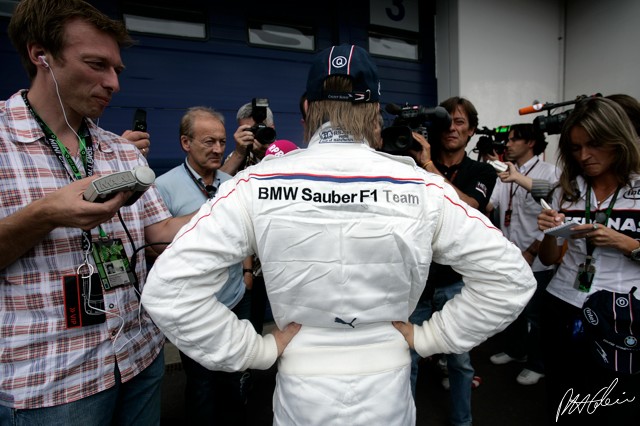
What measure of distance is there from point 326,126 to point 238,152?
5.01ft

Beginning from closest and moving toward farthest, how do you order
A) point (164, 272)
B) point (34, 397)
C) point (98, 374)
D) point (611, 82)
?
point (164, 272)
point (34, 397)
point (98, 374)
point (611, 82)

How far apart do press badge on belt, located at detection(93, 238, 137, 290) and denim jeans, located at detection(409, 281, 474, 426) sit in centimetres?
164

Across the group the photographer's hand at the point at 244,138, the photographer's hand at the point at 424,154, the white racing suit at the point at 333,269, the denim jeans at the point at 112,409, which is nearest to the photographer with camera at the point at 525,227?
the photographer's hand at the point at 424,154

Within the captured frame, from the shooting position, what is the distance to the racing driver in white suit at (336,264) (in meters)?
0.98

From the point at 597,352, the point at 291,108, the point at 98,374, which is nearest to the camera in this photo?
the point at 98,374

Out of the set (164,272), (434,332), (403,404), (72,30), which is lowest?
(403,404)

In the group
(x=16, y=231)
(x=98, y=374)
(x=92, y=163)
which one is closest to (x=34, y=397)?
(x=98, y=374)

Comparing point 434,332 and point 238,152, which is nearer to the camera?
point 434,332

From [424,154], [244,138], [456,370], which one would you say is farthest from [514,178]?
[244,138]

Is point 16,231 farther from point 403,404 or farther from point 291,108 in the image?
point 291,108

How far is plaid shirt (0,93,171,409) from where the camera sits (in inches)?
41.0

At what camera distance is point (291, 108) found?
4012mm

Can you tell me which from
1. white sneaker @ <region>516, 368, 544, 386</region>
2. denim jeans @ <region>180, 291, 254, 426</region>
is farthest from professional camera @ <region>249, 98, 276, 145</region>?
white sneaker @ <region>516, 368, 544, 386</region>

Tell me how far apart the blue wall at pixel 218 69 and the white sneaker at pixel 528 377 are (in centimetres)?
300
